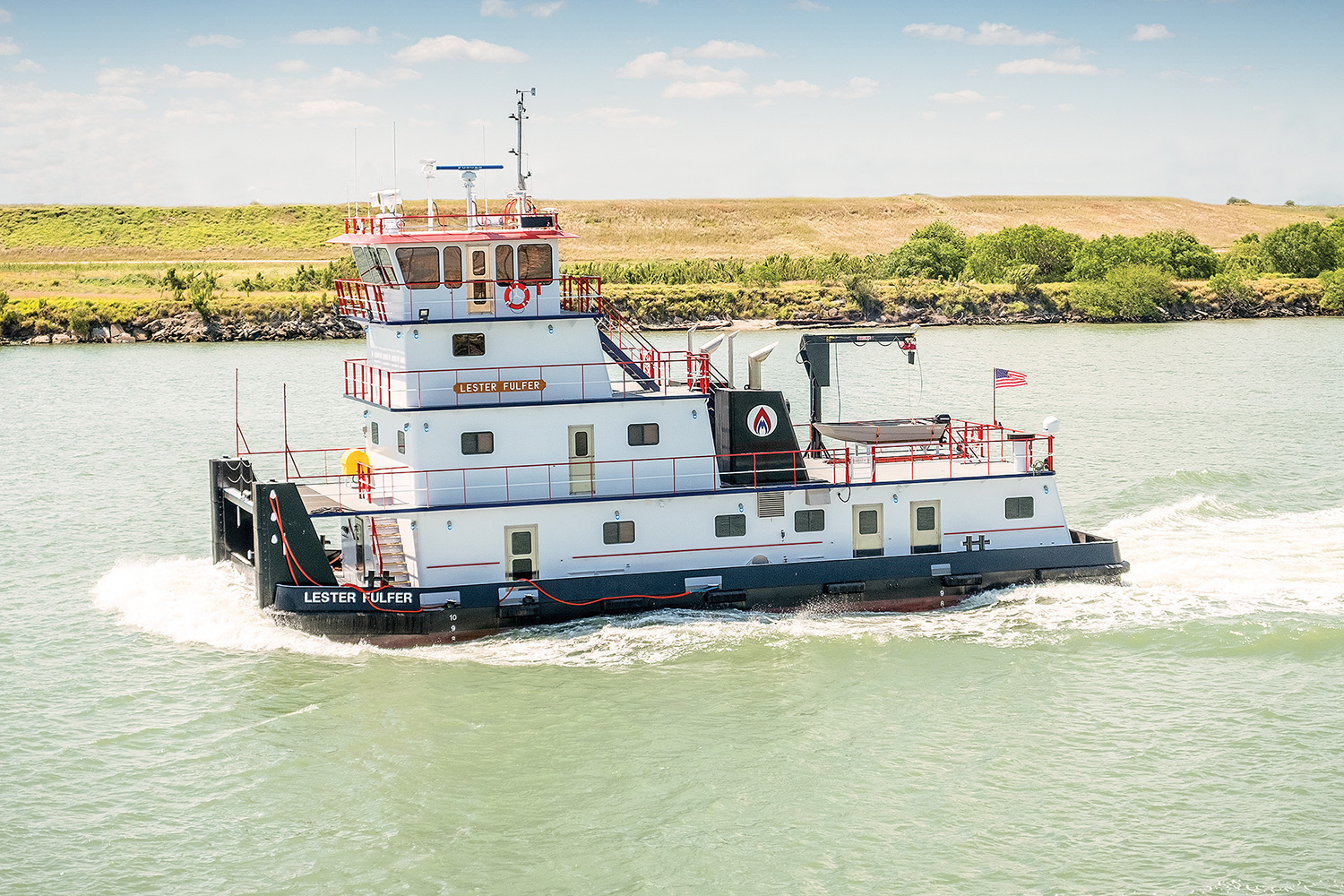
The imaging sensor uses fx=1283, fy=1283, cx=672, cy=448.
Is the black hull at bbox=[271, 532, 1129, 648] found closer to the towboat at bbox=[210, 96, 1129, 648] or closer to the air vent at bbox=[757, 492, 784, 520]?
the towboat at bbox=[210, 96, 1129, 648]

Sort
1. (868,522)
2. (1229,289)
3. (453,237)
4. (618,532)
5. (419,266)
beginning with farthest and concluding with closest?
(1229,289) < (868,522) < (618,532) < (419,266) < (453,237)

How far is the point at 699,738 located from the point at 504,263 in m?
8.34

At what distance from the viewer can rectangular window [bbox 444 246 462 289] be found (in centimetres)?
2069

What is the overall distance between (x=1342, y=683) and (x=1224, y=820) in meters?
5.62

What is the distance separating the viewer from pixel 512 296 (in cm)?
2095

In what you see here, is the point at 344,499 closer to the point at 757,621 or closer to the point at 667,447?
the point at 667,447

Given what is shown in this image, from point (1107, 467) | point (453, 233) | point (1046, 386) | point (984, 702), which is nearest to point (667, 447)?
point (453, 233)

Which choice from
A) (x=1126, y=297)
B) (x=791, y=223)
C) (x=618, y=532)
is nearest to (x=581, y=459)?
(x=618, y=532)

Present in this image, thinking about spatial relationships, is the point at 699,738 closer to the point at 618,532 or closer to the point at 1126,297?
the point at 618,532

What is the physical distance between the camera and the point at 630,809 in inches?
610

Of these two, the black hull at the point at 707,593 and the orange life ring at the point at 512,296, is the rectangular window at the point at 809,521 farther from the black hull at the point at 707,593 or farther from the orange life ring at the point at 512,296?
the orange life ring at the point at 512,296

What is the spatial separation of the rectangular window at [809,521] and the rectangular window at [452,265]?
681cm

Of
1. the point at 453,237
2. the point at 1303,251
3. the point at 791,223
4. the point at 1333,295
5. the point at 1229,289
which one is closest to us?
the point at 453,237

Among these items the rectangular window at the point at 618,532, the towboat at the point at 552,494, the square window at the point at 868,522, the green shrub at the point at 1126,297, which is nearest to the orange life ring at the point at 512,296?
the towboat at the point at 552,494
